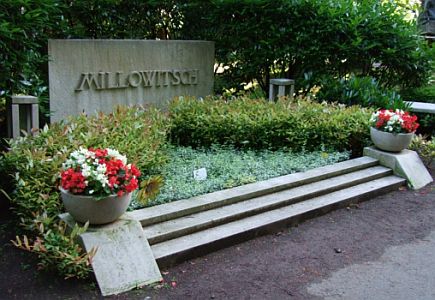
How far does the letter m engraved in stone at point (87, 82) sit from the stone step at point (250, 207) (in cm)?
307

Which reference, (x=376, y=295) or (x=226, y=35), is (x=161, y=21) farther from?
(x=376, y=295)

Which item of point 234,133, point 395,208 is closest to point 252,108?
point 234,133

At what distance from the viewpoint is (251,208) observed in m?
5.41

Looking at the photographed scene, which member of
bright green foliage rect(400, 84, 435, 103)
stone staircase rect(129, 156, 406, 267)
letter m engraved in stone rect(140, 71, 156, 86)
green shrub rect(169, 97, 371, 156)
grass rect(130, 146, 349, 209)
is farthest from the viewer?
bright green foliage rect(400, 84, 435, 103)

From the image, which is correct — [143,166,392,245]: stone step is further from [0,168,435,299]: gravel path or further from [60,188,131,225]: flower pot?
[60,188,131,225]: flower pot

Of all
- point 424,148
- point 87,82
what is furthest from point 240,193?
point 424,148

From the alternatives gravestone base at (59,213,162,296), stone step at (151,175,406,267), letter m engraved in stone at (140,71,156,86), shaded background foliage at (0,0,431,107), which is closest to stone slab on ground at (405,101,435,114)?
shaded background foliage at (0,0,431,107)

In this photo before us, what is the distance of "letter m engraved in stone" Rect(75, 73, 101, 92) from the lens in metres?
7.40

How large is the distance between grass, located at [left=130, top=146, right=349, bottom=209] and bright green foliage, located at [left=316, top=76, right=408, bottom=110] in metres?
1.82

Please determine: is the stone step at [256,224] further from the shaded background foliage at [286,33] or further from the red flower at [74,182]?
the shaded background foliage at [286,33]

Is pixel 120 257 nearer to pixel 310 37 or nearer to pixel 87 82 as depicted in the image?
pixel 87 82

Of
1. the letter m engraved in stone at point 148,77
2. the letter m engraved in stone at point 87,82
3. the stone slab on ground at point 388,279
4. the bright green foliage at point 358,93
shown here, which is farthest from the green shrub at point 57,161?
the bright green foliage at point 358,93

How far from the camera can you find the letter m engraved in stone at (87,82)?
740 centimetres

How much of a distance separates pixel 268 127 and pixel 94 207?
3445 millimetres
